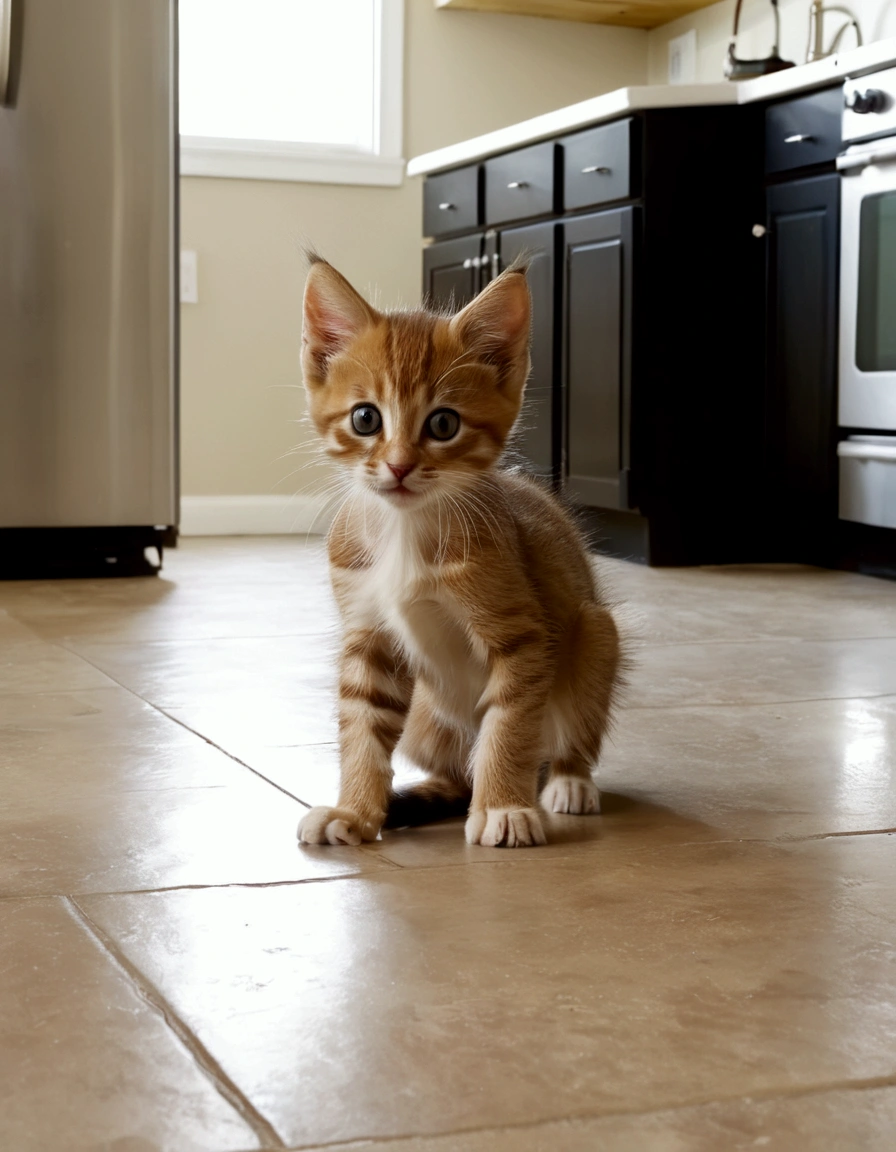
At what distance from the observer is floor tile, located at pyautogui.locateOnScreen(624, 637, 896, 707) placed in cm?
235

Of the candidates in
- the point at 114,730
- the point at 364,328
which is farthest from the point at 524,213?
the point at 364,328

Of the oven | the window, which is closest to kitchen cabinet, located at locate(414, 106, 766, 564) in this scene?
the oven

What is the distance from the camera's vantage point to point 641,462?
13.5 ft

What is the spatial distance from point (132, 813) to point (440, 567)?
0.43 meters

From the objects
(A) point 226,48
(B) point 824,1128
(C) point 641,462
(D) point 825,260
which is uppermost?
(A) point 226,48

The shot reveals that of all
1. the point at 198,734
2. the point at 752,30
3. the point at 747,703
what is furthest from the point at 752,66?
the point at 198,734

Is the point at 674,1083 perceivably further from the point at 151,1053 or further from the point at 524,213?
the point at 524,213

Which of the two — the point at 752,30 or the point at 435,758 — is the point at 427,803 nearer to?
the point at 435,758

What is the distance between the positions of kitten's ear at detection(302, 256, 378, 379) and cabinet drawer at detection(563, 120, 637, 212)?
8.84 feet

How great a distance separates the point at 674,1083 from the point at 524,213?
396 centimetres

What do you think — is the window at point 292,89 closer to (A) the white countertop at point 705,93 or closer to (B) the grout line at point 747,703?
(A) the white countertop at point 705,93

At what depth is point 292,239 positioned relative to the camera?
5.29 meters

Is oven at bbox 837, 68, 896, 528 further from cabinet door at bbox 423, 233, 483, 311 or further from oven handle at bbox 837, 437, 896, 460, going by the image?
cabinet door at bbox 423, 233, 483, 311

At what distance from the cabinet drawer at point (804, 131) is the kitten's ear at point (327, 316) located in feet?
8.57
